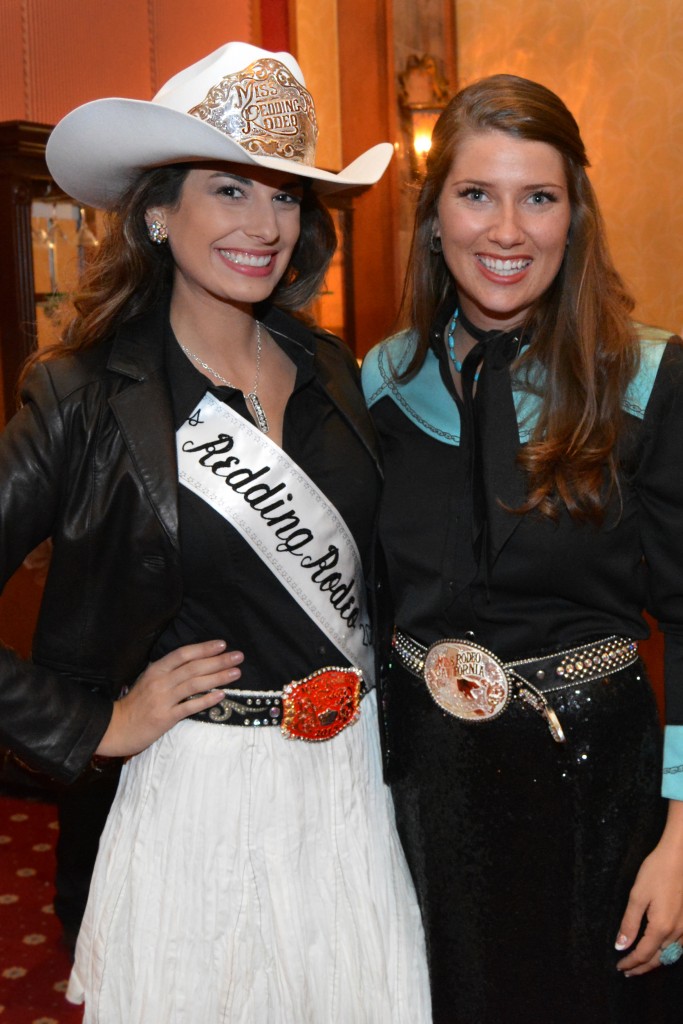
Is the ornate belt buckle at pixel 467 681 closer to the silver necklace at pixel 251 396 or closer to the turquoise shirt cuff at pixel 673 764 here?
the turquoise shirt cuff at pixel 673 764

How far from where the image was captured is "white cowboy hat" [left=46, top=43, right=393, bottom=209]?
1.33 meters

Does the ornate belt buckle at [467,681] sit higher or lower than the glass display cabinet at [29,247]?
lower

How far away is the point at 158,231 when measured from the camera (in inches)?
59.0

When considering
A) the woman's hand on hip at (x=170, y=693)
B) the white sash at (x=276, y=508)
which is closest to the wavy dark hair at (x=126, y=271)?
the white sash at (x=276, y=508)

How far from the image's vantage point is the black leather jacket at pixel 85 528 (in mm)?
1331

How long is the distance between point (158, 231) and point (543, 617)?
A: 73cm

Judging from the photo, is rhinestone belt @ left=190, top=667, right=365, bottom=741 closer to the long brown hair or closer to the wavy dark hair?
the long brown hair

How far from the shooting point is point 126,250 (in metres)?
1.51

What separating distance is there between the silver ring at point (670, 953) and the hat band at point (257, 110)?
112 centimetres

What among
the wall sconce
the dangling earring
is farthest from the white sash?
the wall sconce

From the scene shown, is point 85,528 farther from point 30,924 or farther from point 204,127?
point 30,924

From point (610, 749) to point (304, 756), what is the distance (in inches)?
15.3

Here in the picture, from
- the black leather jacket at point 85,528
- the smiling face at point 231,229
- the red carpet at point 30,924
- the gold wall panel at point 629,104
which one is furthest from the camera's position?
the gold wall panel at point 629,104

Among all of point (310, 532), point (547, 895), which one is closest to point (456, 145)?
point (310, 532)
